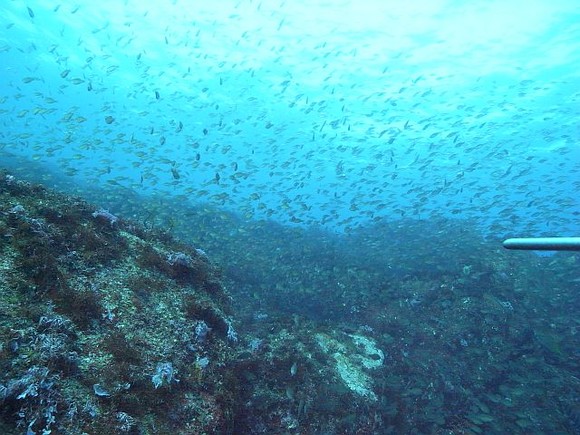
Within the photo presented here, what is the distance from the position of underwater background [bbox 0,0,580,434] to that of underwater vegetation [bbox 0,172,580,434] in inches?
1.3

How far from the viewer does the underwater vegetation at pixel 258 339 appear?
13.4 feet

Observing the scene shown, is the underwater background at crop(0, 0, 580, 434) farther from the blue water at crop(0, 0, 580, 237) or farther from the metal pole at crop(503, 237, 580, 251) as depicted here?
the metal pole at crop(503, 237, 580, 251)

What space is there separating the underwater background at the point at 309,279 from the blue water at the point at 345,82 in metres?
0.23

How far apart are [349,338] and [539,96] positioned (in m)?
26.5

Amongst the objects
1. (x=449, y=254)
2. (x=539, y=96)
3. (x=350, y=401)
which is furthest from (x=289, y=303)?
(x=539, y=96)

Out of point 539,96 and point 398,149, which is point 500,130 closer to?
point 539,96

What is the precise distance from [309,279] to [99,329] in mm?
10607

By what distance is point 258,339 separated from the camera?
748 cm

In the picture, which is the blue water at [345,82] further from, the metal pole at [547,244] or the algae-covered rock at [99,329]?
the metal pole at [547,244]

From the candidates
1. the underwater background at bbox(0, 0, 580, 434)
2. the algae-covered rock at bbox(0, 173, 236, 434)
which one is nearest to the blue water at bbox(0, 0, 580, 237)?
the underwater background at bbox(0, 0, 580, 434)

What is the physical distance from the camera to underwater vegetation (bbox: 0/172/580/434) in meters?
4.09

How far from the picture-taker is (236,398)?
538cm

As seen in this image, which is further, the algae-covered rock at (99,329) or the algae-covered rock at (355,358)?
the algae-covered rock at (355,358)

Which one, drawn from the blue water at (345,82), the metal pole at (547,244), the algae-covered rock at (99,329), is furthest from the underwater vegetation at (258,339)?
the blue water at (345,82)
